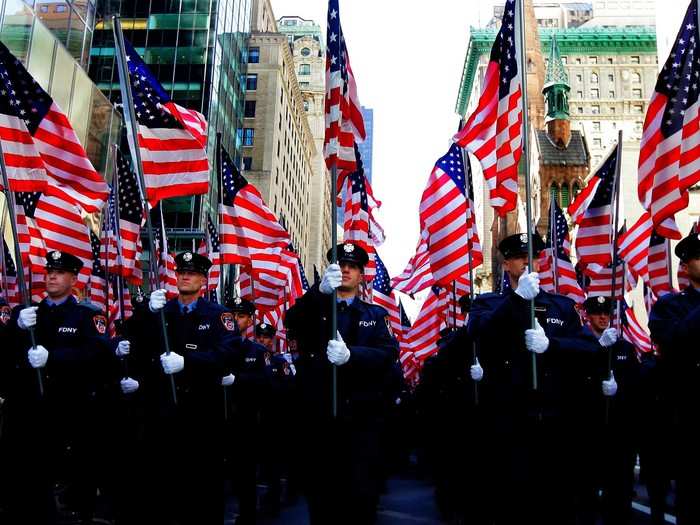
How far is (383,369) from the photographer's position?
5.58 metres

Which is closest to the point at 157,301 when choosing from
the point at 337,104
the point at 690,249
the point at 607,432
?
the point at 337,104

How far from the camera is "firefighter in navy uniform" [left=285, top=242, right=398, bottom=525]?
195 inches

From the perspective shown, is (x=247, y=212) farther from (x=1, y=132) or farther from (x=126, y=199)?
(x=1, y=132)

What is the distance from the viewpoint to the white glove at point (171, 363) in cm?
562

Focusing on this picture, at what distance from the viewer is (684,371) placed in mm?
4867

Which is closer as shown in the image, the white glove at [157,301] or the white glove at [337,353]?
the white glove at [337,353]

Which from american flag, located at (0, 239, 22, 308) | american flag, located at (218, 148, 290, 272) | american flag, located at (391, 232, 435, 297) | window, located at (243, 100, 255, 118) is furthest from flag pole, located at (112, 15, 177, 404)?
window, located at (243, 100, 255, 118)

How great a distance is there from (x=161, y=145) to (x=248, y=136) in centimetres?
5715

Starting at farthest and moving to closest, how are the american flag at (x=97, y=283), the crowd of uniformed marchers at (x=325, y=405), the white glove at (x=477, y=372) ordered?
1. the american flag at (x=97, y=283)
2. the white glove at (x=477, y=372)
3. the crowd of uniformed marchers at (x=325, y=405)

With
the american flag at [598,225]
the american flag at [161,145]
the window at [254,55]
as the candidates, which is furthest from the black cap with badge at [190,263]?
the window at [254,55]

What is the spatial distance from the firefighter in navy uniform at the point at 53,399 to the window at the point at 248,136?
56912 mm

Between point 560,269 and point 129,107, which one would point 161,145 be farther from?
point 560,269

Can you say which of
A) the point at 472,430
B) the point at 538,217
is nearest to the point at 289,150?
the point at 538,217

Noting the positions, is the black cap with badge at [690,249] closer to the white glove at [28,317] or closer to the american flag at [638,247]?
the white glove at [28,317]
